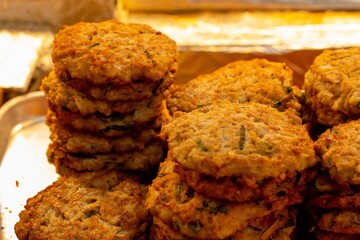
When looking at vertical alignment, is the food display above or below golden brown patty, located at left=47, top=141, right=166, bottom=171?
above

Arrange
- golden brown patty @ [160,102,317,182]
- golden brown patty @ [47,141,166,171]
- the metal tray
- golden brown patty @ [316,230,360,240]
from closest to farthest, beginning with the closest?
golden brown patty @ [160,102,317,182] → golden brown patty @ [316,230,360,240] → golden brown patty @ [47,141,166,171] → the metal tray

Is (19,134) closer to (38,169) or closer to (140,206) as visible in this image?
(38,169)

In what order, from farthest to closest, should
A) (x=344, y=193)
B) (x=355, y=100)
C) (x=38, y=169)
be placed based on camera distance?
(x=38, y=169)
(x=355, y=100)
(x=344, y=193)

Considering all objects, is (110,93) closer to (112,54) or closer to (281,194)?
(112,54)

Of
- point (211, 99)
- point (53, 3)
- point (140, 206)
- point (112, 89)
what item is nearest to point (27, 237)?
point (140, 206)

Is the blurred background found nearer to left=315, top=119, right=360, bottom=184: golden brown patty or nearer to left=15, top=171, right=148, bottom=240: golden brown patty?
left=15, top=171, right=148, bottom=240: golden brown patty

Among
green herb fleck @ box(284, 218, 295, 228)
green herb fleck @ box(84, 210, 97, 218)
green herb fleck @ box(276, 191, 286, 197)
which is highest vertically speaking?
green herb fleck @ box(276, 191, 286, 197)

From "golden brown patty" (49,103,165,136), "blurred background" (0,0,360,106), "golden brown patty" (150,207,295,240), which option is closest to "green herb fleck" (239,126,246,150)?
"golden brown patty" (150,207,295,240)
